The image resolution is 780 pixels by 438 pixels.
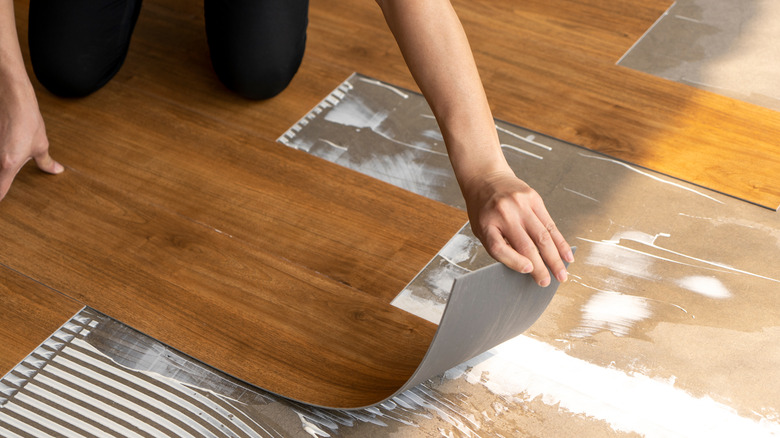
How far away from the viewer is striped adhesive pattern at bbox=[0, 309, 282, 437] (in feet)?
3.59

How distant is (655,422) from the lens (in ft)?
3.64

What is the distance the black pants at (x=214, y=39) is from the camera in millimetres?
1654

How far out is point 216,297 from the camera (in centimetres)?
129

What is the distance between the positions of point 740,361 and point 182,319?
0.90 meters

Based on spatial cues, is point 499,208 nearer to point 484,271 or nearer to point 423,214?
point 484,271

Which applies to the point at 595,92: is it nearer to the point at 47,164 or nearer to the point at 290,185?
the point at 290,185

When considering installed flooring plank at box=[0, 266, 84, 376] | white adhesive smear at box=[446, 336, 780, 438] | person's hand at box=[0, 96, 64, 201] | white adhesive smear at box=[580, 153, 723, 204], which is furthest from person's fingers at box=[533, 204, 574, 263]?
person's hand at box=[0, 96, 64, 201]

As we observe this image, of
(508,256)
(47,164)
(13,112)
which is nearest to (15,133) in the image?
(13,112)

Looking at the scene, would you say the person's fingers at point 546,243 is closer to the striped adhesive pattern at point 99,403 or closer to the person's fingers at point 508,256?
the person's fingers at point 508,256

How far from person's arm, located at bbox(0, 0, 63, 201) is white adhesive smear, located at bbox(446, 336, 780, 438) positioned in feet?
2.87

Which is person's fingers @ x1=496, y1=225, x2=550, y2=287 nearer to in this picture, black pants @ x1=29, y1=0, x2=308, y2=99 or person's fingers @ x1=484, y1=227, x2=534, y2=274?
person's fingers @ x1=484, y1=227, x2=534, y2=274

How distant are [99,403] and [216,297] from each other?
0.84 feet

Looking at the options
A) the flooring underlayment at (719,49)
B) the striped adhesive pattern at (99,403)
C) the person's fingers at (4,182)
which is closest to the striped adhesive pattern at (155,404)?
the striped adhesive pattern at (99,403)

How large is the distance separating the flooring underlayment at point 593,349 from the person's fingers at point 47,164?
391 millimetres
